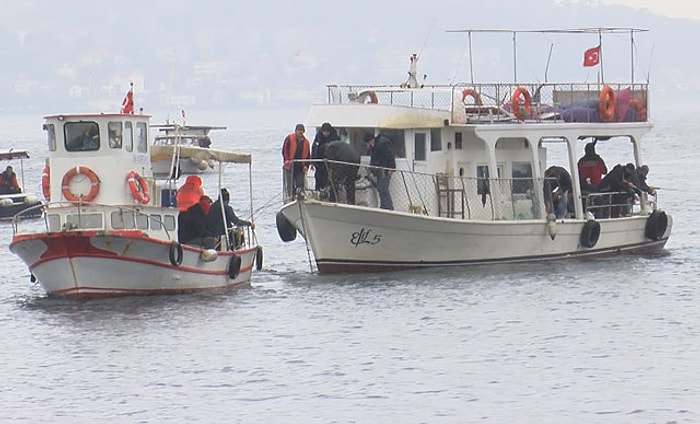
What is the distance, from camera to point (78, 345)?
32.2 meters

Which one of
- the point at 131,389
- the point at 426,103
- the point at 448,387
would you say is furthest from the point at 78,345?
the point at 426,103

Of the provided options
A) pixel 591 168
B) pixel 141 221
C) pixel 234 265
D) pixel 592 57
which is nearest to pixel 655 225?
pixel 591 168

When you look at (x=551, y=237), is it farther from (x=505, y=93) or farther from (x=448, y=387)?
(x=448, y=387)

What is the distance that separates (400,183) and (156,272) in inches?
248

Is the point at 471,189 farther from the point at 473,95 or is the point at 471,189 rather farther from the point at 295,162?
the point at 295,162

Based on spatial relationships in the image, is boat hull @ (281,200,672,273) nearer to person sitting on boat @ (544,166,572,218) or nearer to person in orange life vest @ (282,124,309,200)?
person sitting on boat @ (544,166,572,218)

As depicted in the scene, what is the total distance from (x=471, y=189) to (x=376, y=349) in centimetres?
1001

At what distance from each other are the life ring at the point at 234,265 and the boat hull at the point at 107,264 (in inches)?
31.2

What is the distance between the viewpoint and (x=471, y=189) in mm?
41344

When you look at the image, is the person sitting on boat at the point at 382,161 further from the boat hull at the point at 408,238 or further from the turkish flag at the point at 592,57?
the turkish flag at the point at 592,57

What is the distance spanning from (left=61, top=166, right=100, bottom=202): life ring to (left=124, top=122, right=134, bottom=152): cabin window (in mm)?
915

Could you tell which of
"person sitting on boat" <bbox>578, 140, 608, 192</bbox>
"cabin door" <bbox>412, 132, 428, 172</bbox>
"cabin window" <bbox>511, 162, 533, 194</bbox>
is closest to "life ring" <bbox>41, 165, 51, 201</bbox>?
"cabin door" <bbox>412, 132, 428, 172</bbox>

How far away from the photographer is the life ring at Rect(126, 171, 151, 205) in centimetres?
3622

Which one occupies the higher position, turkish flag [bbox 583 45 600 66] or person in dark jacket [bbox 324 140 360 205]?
turkish flag [bbox 583 45 600 66]
